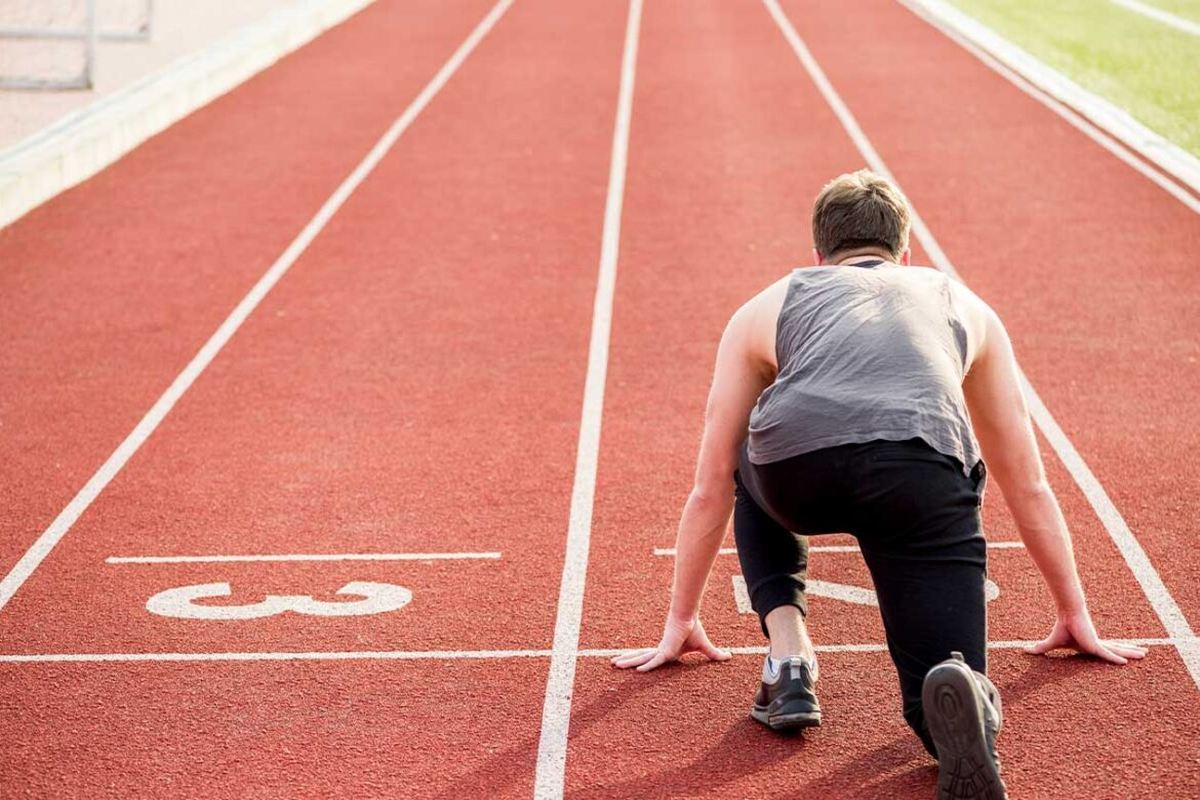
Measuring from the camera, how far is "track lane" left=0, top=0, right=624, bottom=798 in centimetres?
424

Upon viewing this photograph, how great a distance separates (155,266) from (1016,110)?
8927 millimetres

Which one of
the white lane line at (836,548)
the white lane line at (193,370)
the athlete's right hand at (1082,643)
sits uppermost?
the athlete's right hand at (1082,643)

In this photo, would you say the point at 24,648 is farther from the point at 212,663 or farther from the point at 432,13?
the point at 432,13

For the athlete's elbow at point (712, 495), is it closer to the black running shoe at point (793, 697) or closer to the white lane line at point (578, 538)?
the black running shoe at point (793, 697)

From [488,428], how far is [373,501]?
1018mm

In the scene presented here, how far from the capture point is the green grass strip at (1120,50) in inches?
630

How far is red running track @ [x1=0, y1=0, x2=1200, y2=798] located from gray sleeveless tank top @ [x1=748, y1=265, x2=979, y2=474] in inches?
35.0

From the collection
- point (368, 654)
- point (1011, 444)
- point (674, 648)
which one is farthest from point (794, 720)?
point (368, 654)

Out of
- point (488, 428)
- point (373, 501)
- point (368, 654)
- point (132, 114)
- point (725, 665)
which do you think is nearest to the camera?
point (725, 665)

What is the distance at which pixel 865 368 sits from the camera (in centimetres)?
361

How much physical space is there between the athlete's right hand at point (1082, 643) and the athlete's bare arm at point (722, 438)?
1010 millimetres

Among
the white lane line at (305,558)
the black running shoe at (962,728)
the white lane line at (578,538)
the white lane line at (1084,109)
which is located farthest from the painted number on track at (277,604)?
the white lane line at (1084,109)

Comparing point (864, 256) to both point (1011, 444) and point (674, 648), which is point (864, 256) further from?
point (674, 648)

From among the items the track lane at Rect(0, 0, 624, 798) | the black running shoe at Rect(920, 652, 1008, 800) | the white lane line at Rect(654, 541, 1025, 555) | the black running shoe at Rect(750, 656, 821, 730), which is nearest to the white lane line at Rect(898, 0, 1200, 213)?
the track lane at Rect(0, 0, 624, 798)
